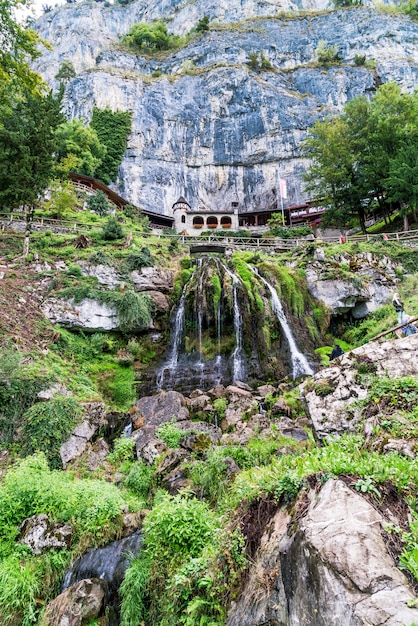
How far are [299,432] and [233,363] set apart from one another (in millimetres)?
7251

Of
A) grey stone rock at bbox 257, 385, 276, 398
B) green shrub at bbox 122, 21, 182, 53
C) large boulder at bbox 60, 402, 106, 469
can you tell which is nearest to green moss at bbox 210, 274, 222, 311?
grey stone rock at bbox 257, 385, 276, 398

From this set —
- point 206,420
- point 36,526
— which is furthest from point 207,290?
point 36,526

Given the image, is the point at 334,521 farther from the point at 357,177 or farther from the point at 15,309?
the point at 357,177

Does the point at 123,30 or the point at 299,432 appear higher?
the point at 123,30

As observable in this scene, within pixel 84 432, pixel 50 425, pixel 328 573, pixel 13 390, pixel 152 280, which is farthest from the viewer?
pixel 152 280

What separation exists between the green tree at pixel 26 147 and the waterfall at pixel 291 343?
1293 cm

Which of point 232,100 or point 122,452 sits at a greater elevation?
point 232,100

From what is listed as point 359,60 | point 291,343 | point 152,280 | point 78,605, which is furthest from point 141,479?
point 359,60

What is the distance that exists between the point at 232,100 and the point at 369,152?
95.3ft

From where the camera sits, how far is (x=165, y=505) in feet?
17.8

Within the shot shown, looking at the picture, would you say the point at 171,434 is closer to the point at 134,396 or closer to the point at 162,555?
the point at 162,555

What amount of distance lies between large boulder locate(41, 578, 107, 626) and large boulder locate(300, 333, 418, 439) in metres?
4.55

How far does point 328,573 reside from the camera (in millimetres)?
2943

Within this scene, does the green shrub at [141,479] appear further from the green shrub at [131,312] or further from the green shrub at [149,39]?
the green shrub at [149,39]
